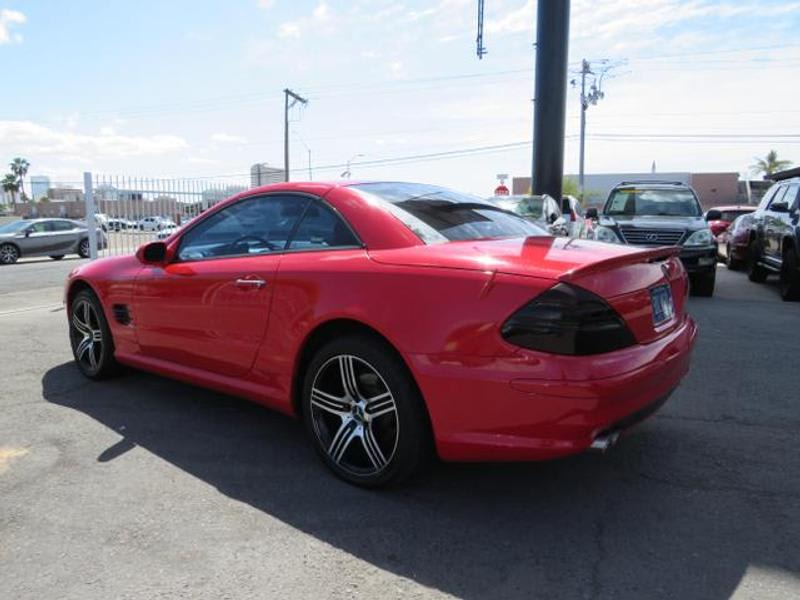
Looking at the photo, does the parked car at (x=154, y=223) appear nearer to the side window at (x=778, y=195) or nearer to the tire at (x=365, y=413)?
the side window at (x=778, y=195)

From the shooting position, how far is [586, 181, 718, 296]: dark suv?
9859 mm

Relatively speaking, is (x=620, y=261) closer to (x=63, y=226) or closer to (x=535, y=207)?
(x=535, y=207)

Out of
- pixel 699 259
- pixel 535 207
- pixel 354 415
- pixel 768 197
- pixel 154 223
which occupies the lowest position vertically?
pixel 354 415

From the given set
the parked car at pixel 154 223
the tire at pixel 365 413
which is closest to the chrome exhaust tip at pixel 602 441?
the tire at pixel 365 413

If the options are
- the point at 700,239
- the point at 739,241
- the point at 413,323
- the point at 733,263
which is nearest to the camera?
the point at 413,323

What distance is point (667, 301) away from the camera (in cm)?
328

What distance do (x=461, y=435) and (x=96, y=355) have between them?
3.46 meters

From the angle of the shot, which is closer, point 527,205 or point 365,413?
point 365,413

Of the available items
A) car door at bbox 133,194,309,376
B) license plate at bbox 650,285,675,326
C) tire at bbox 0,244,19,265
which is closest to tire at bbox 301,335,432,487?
car door at bbox 133,194,309,376

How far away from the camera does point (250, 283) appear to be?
3668mm

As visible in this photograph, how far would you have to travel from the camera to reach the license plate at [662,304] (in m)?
3.10

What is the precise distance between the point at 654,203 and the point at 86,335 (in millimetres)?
9379

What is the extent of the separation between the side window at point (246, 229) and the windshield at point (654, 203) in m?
8.71

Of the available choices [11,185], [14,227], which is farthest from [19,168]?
[14,227]
